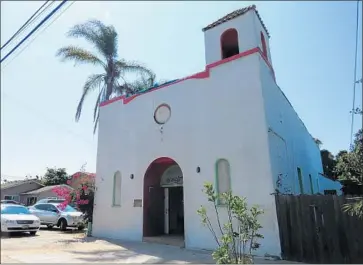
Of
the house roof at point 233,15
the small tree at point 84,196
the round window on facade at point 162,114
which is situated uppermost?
the house roof at point 233,15

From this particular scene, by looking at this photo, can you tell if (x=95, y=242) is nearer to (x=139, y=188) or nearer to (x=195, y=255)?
(x=139, y=188)

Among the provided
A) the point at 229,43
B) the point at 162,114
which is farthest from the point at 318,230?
the point at 229,43

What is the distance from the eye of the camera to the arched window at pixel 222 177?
1038 cm

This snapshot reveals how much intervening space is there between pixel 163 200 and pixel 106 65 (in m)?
11.0

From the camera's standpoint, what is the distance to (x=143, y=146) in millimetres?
13039

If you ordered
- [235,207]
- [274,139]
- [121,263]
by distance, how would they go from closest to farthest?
1. [235,207]
2. [121,263]
3. [274,139]

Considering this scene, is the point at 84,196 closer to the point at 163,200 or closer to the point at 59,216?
the point at 59,216

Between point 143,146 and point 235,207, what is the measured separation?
25.6ft

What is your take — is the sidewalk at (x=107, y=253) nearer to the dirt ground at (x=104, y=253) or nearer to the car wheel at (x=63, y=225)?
the dirt ground at (x=104, y=253)

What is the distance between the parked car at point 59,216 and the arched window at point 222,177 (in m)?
10.3

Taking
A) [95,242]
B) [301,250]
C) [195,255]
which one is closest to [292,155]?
[301,250]

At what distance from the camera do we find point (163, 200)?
1341cm

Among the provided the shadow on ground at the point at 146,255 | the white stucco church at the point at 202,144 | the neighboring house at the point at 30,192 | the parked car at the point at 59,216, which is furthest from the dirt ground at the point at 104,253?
the neighboring house at the point at 30,192

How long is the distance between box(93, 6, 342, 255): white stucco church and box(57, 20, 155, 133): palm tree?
434 centimetres
